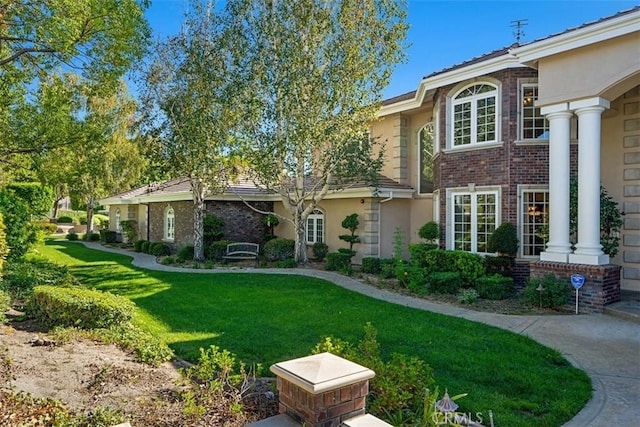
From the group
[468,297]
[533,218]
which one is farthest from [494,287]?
[533,218]

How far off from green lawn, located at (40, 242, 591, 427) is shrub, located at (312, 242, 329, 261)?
4433 mm

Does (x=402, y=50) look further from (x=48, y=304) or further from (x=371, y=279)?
(x=48, y=304)

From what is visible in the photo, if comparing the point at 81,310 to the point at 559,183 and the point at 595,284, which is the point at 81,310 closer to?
the point at 595,284

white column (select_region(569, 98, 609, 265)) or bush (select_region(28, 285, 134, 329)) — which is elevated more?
white column (select_region(569, 98, 609, 265))

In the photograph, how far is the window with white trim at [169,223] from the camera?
21.5 m

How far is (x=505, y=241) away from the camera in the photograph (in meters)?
11.1

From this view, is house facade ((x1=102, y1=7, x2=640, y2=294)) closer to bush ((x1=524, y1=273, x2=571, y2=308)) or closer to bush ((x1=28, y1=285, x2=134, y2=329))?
bush ((x1=524, y1=273, x2=571, y2=308))

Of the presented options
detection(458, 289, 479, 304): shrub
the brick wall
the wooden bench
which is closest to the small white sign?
the brick wall

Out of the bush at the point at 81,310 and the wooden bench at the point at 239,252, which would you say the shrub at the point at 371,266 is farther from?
the bush at the point at 81,310

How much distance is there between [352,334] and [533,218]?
6.98 metres

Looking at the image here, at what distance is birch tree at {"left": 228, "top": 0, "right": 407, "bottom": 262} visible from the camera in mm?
13695

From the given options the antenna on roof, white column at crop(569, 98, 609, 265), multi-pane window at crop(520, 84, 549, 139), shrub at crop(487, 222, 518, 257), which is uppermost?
the antenna on roof

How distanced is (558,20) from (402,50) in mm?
4589

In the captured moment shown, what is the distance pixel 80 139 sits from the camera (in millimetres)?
11195
